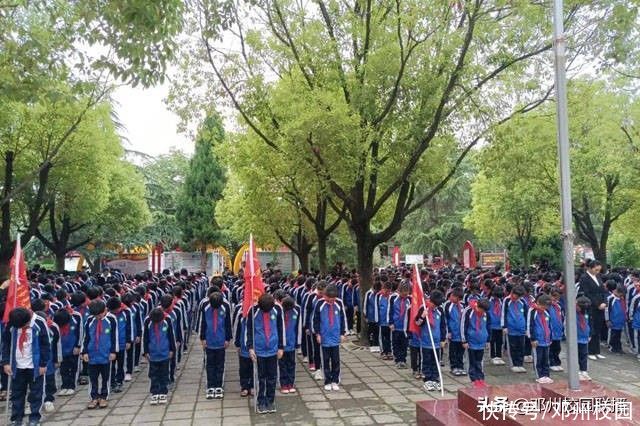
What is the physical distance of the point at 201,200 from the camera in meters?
36.9

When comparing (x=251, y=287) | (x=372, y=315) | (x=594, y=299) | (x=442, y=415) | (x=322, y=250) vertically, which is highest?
(x=322, y=250)

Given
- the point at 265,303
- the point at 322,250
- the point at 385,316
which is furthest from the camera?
the point at 322,250

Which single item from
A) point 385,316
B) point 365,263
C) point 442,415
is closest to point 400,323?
point 385,316

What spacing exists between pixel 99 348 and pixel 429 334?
16.4 ft

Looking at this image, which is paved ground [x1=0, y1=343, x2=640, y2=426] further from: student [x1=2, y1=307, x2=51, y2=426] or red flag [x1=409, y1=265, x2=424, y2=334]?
red flag [x1=409, y1=265, x2=424, y2=334]

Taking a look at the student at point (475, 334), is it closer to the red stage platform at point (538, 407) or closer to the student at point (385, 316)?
the student at point (385, 316)

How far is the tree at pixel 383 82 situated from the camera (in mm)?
10344

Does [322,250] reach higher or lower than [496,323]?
higher

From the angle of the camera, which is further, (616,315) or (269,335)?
(616,315)

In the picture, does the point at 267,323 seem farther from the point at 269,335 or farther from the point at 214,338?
the point at 214,338

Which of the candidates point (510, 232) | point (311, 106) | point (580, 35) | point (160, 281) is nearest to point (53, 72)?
point (311, 106)

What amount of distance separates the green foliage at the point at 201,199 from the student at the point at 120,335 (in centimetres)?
2700

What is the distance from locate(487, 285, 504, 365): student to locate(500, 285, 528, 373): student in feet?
1.44

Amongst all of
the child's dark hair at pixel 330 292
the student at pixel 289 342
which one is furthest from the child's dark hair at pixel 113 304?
the child's dark hair at pixel 330 292
